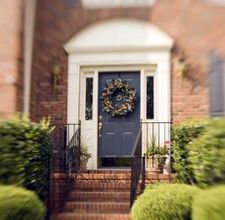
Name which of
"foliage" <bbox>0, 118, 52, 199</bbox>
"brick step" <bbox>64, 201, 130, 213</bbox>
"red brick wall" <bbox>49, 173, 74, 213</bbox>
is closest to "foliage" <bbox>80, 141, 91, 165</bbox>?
"red brick wall" <bbox>49, 173, 74, 213</bbox>

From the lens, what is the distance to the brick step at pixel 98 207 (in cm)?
736

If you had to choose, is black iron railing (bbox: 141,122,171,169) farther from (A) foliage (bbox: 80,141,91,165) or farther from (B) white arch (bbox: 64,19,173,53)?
(B) white arch (bbox: 64,19,173,53)

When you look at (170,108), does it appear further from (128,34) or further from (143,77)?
(128,34)

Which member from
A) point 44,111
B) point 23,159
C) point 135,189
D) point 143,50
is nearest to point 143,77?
point 143,50

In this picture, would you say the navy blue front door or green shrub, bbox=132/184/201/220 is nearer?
green shrub, bbox=132/184/201/220

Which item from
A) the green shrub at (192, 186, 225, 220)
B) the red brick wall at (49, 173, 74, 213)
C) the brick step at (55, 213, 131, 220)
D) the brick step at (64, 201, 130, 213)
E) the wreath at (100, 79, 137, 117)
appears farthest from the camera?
the wreath at (100, 79, 137, 117)

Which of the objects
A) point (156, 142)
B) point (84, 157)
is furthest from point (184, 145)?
point (84, 157)

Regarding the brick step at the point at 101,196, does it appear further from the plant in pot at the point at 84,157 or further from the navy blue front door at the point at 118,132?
the navy blue front door at the point at 118,132

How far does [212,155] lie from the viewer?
4.53 meters

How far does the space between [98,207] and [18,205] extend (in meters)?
3.10

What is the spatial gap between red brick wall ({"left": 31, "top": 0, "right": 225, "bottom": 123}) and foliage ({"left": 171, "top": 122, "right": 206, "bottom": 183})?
110cm

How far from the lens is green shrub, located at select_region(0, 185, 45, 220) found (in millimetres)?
4273

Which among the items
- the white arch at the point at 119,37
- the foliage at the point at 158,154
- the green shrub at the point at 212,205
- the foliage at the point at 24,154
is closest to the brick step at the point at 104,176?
the foliage at the point at 158,154

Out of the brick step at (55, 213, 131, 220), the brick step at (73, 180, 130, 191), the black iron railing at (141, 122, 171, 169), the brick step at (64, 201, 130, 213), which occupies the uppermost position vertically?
the black iron railing at (141, 122, 171, 169)
